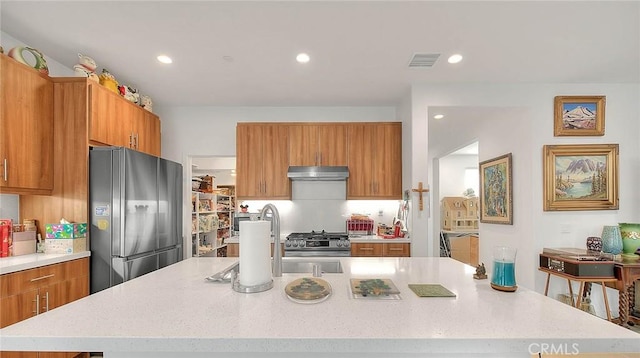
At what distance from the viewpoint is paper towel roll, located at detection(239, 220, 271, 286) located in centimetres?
134

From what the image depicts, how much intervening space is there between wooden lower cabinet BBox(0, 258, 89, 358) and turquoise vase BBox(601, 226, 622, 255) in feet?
15.9

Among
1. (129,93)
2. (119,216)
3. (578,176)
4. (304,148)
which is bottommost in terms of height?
(119,216)

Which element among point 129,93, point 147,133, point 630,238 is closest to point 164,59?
point 129,93

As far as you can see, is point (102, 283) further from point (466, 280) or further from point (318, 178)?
point (466, 280)

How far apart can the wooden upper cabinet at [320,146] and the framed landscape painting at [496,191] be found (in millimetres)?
2051

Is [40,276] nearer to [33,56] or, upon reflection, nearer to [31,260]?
[31,260]

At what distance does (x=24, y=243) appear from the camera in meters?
2.53

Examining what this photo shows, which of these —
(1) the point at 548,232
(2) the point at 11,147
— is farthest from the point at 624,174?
(2) the point at 11,147

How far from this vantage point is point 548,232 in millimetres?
3594

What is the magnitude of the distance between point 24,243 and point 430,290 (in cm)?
304

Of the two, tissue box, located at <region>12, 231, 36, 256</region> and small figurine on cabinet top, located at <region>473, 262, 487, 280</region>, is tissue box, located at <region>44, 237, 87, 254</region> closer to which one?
tissue box, located at <region>12, 231, 36, 256</region>

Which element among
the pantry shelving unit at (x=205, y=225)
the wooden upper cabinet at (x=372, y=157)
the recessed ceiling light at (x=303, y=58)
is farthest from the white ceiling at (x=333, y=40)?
the pantry shelving unit at (x=205, y=225)

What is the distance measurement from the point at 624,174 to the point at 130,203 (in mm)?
5144

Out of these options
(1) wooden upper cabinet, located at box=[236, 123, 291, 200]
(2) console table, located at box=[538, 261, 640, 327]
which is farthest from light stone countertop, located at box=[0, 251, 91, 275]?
(2) console table, located at box=[538, 261, 640, 327]
